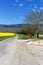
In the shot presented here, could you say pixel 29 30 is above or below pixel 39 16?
below

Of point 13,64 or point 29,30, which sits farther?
point 29,30

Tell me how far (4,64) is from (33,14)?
51.6 metres

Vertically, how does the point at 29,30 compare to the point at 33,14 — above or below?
below

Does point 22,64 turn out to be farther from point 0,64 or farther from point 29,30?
point 29,30

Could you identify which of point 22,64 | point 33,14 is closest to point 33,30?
point 33,14

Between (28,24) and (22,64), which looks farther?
(28,24)

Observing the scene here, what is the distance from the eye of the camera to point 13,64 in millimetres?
9336

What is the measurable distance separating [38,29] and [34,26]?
176cm

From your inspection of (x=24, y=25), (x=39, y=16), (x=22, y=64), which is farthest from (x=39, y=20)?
(x=22, y=64)

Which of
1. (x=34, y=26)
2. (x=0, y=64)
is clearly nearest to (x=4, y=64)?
(x=0, y=64)

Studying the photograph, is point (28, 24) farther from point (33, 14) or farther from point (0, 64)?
point (0, 64)

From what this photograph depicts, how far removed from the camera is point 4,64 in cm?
927

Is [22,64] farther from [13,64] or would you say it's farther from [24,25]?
[24,25]

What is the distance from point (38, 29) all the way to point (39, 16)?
4.35 m
